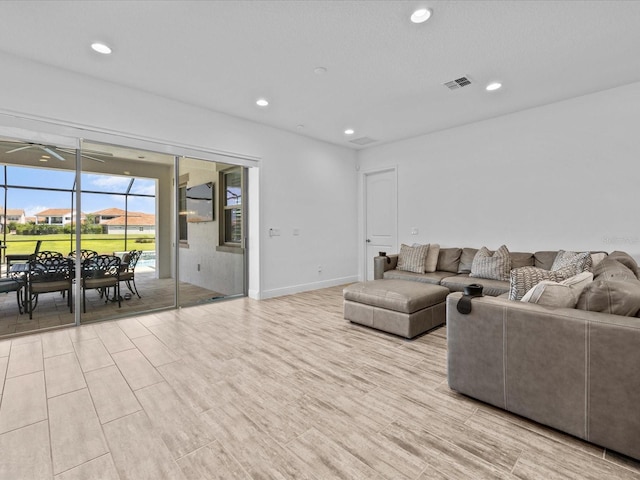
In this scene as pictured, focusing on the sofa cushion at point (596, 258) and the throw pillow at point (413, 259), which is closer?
the sofa cushion at point (596, 258)

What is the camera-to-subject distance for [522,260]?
409 centimetres

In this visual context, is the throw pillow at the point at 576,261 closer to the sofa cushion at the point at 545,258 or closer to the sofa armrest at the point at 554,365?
the sofa cushion at the point at 545,258

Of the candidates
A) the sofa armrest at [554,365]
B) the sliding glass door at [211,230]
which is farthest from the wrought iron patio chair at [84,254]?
Answer: the sofa armrest at [554,365]

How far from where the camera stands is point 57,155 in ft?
11.5

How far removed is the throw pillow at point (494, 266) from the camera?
153 inches

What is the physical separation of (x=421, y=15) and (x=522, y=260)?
3271 mm

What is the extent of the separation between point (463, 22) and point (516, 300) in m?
2.26

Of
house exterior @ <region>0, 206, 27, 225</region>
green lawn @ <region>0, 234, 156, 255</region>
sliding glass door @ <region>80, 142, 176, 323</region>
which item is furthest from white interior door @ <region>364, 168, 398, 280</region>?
house exterior @ <region>0, 206, 27, 225</region>

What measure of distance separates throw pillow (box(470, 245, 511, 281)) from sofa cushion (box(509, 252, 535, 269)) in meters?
0.12

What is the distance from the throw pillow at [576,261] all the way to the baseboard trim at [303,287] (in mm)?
3536

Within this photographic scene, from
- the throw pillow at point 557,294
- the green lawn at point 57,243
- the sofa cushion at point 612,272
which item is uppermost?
the green lawn at point 57,243

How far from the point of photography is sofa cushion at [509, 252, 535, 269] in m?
4.06

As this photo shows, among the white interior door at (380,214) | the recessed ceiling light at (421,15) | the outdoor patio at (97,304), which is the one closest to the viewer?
the recessed ceiling light at (421,15)

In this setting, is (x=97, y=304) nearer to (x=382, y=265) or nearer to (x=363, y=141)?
(x=382, y=265)
